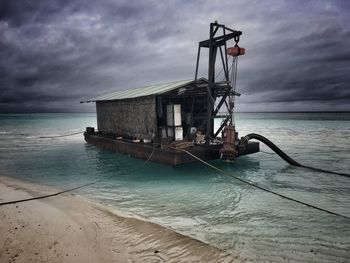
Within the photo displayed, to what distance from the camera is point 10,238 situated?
6020 millimetres

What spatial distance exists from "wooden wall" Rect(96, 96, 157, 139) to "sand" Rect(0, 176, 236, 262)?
997cm

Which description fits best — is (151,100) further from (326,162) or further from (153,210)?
(326,162)

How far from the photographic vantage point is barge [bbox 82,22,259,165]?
49.5 ft

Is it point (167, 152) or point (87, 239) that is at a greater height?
point (167, 152)

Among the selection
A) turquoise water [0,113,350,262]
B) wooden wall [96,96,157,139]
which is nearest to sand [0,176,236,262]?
turquoise water [0,113,350,262]

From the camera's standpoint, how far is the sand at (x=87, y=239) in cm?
543

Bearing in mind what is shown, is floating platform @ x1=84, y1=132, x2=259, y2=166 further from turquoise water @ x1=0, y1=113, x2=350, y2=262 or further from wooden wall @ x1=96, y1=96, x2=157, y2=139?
wooden wall @ x1=96, y1=96, x2=157, y2=139

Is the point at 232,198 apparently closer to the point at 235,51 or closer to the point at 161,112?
the point at 235,51

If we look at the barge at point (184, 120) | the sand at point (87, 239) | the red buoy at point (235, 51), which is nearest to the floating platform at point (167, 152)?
the barge at point (184, 120)

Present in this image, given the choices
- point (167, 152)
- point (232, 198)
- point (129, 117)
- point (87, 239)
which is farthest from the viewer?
point (129, 117)

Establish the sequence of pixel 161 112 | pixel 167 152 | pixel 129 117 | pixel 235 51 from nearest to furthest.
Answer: pixel 235 51
pixel 167 152
pixel 161 112
pixel 129 117

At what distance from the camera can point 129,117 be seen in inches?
824

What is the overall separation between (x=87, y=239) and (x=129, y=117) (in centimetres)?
1528

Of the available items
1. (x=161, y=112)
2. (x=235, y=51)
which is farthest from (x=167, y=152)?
(x=235, y=51)
